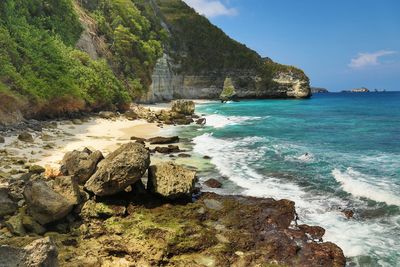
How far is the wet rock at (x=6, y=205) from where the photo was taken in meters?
10.9

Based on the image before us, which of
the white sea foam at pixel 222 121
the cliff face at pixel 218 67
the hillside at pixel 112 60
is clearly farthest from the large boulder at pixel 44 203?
the cliff face at pixel 218 67

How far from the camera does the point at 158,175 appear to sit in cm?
1297

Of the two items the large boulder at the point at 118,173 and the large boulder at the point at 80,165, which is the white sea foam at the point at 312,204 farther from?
the large boulder at the point at 80,165

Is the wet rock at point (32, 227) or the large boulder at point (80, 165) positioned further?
the large boulder at point (80, 165)

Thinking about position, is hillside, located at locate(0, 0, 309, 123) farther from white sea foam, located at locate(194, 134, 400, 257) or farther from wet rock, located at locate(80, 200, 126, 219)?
white sea foam, located at locate(194, 134, 400, 257)

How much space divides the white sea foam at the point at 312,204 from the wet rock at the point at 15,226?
26.6 feet

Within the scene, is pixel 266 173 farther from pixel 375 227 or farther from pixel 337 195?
pixel 375 227

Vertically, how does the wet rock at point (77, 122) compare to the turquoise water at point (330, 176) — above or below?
above

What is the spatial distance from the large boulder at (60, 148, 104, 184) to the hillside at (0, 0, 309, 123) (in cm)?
1114

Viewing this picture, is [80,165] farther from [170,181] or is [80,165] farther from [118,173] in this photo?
[170,181]

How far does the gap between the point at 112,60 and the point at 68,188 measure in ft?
153

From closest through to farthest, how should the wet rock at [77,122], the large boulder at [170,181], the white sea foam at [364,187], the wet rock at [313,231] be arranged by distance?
the wet rock at [313,231] < the large boulder at [170,181] < the white sea foam at [364,187] < the wet rock at [77,122]

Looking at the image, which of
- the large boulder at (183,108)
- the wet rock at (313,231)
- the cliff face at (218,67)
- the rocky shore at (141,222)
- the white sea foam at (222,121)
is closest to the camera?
the rocky shore at (141,222)

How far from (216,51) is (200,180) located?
92993mm
